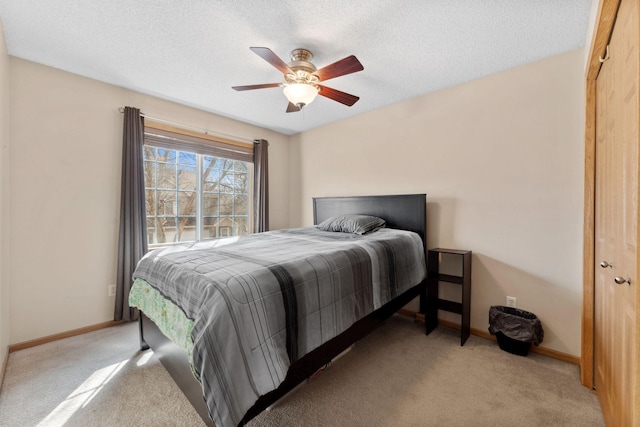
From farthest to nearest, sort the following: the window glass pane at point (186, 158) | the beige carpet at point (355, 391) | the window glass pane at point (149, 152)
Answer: the window glass pane at point (186, 158)
the window glass pane at point (149, 152)
the beige carpet at point (355, 391)

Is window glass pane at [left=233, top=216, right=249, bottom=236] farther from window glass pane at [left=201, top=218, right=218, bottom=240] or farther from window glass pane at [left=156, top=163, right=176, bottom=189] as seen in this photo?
window glass pane at [left=156, top=163, right=176, bottom=189]

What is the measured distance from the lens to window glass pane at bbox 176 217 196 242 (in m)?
3.37

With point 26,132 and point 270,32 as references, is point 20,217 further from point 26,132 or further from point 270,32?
point 270,32

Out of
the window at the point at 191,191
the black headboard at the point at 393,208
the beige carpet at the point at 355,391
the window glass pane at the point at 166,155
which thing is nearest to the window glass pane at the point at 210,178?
the window at the point at 191,191

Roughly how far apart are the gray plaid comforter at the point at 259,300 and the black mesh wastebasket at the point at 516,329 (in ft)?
3.17

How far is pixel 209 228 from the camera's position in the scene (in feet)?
11.9

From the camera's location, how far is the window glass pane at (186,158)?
3.35 meters

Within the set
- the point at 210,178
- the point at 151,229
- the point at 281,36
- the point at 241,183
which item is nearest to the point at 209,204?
the point at 210,178

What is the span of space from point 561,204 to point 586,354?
3.62 ft

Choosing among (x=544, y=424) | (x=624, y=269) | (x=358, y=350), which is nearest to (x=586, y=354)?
(x=544, y=424)

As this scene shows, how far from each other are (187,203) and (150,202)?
423mm

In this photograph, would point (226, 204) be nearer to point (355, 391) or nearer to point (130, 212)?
point (130, 212)

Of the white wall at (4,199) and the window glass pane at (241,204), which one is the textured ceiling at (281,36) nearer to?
the white wall at (4,199)

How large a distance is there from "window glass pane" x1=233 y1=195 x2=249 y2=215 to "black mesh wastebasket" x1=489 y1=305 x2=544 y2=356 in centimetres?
333
